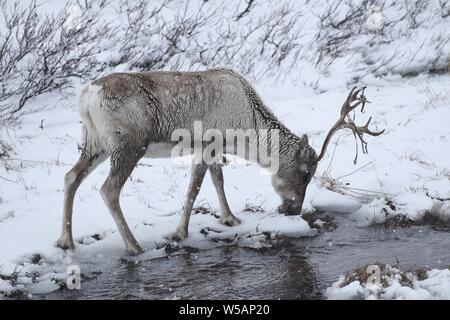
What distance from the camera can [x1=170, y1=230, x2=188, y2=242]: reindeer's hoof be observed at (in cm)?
625

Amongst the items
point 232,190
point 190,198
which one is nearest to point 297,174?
point 232,190

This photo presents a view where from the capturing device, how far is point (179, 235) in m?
6.28

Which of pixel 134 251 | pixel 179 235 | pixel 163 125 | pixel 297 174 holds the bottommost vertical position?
pixel 134 251

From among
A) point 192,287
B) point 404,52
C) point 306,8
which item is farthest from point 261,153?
point 306,8

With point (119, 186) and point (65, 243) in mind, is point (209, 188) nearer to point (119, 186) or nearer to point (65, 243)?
point (119, 186)

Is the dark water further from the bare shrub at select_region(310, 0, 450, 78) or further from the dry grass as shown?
the bare shrub at select_region(310, 0, 450, 78)

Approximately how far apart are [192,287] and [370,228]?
2298mm

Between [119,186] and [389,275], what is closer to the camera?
[389,275]

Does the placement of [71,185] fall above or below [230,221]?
above

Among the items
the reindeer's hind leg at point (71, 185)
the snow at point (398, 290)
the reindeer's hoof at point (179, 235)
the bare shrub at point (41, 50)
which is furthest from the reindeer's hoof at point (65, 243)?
the bare shrub at point (41, 50)

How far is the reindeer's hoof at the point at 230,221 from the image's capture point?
21.7 ft

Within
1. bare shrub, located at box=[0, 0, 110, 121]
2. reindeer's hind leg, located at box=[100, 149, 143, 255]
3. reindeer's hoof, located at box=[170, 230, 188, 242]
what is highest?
bare shrub, located at box=[0, 0, 110, 121]

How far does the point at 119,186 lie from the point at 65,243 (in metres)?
0.72

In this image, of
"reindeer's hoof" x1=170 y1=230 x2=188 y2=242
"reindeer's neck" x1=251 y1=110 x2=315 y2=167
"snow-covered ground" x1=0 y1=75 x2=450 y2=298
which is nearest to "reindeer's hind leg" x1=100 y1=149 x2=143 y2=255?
"snow-covered ground" x1=0 y1=75 x2=450 y2=298
